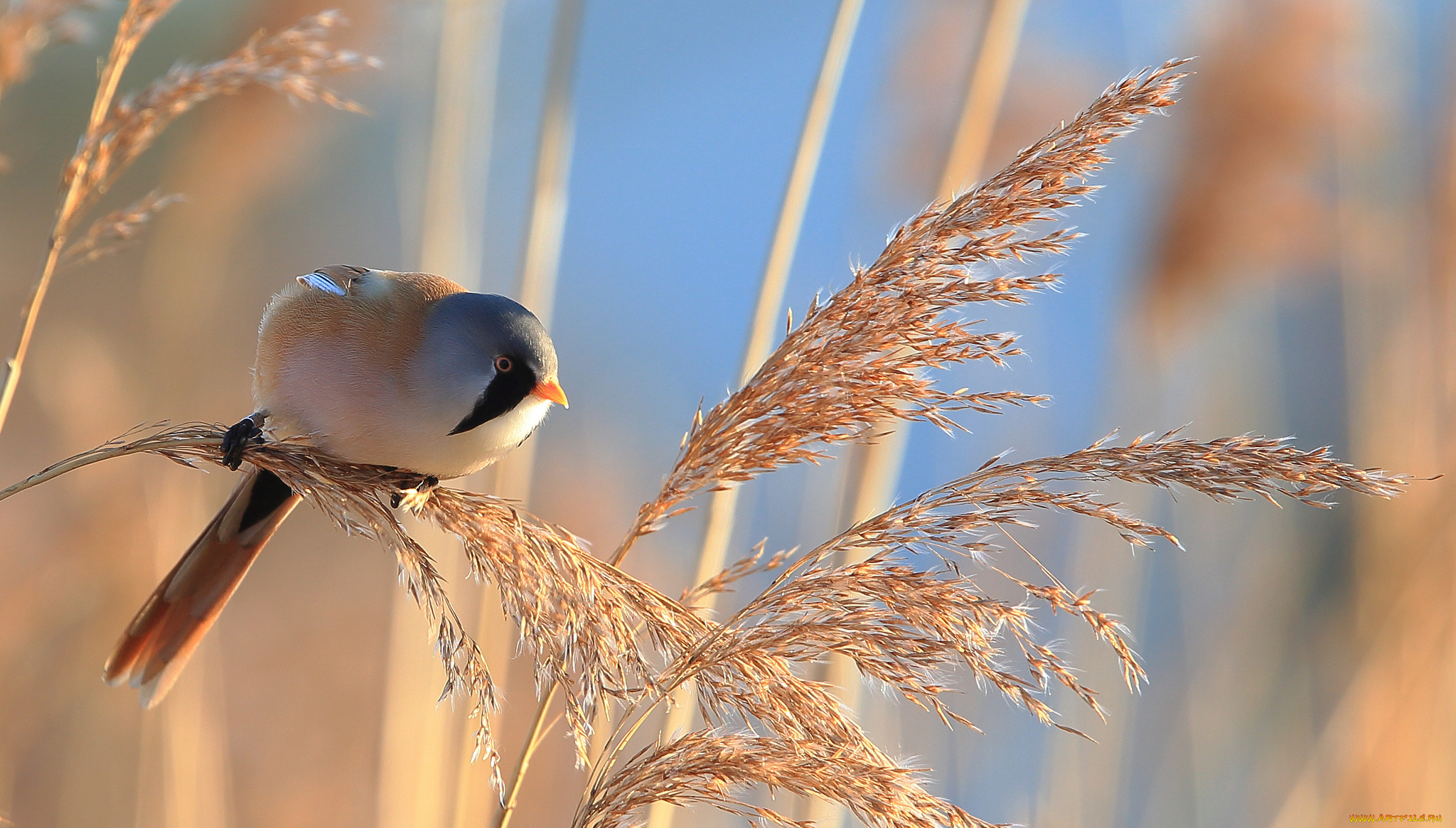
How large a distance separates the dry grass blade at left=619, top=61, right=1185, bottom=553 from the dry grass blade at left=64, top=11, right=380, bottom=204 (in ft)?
2.34

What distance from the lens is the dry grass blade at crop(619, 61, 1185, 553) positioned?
1213 millimetres

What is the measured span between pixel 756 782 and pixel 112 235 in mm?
1167

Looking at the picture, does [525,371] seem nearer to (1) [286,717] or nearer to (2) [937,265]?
(2) [937,265]

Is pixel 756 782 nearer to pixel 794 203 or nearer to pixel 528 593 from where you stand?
pixel 528 593

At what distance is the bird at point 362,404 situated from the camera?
1685mm

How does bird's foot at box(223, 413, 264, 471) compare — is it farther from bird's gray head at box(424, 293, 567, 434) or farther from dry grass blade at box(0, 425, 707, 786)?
bird's gray head at box(424, 293, 567, 434)

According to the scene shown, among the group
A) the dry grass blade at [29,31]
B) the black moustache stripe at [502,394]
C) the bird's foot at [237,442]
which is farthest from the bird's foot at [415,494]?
the dry grass blade at [29,31]

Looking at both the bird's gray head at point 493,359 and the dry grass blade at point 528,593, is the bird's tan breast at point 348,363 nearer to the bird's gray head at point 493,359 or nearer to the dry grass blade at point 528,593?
the bird's gray head at point 493,359

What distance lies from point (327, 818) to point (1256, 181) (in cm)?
395

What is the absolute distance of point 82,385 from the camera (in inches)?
101

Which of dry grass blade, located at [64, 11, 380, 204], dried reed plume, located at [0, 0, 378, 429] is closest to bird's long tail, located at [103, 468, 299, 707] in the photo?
dried reed plume, located at [0, 0, 378, 429]

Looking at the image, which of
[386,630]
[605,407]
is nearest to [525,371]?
[386,630]

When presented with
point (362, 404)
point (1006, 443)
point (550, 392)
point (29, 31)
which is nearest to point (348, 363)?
point (362, 404)

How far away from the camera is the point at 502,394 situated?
182 centimetres
